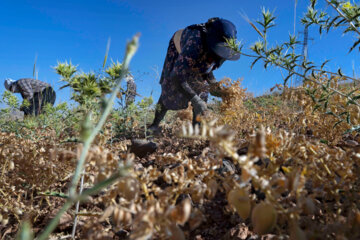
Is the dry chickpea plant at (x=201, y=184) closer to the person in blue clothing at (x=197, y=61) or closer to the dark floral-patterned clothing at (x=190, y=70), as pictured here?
the person in blue clothing at (x=197, y=61)

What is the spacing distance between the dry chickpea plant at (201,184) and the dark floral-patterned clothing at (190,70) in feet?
6.74

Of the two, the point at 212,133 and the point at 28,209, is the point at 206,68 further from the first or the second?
the point at 212,133

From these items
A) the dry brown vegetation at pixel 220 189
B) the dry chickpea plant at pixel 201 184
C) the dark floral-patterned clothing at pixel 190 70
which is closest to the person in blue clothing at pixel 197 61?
the dark floral-patterned clothing at pixel 190 70

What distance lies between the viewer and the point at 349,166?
73cm

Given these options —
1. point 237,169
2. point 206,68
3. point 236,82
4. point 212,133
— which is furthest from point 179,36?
point 212,133

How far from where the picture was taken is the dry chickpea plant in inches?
20.9

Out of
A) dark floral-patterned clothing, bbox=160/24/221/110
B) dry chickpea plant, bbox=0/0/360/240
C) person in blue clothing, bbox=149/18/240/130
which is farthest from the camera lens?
dark floral-patterned clothing, bbox=160/24/221/110

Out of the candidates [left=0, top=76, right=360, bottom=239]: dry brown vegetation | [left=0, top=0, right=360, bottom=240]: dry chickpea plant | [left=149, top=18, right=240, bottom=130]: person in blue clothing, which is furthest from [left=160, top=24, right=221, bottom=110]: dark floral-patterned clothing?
[left=0, top=76, right=360, bottom=239]: dry brown vegetation

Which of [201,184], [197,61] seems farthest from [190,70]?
[201,184]

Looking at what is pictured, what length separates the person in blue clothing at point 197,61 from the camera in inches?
153

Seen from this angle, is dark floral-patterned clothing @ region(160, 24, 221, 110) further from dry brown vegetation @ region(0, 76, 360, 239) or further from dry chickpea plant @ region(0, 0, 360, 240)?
dry brown vegetation @ region(0, 76, 360, 239)

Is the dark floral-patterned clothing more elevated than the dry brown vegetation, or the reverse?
the dark floral-patterned clothing

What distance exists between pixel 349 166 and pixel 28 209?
135cm

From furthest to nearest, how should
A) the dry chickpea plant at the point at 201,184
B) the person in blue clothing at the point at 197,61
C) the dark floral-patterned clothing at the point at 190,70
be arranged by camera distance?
the dark floral-patterned clothing at the point at 190,70 → the person in blue clothing at the point at 197,61 → the dry chickpea plant at the point at 201,184
